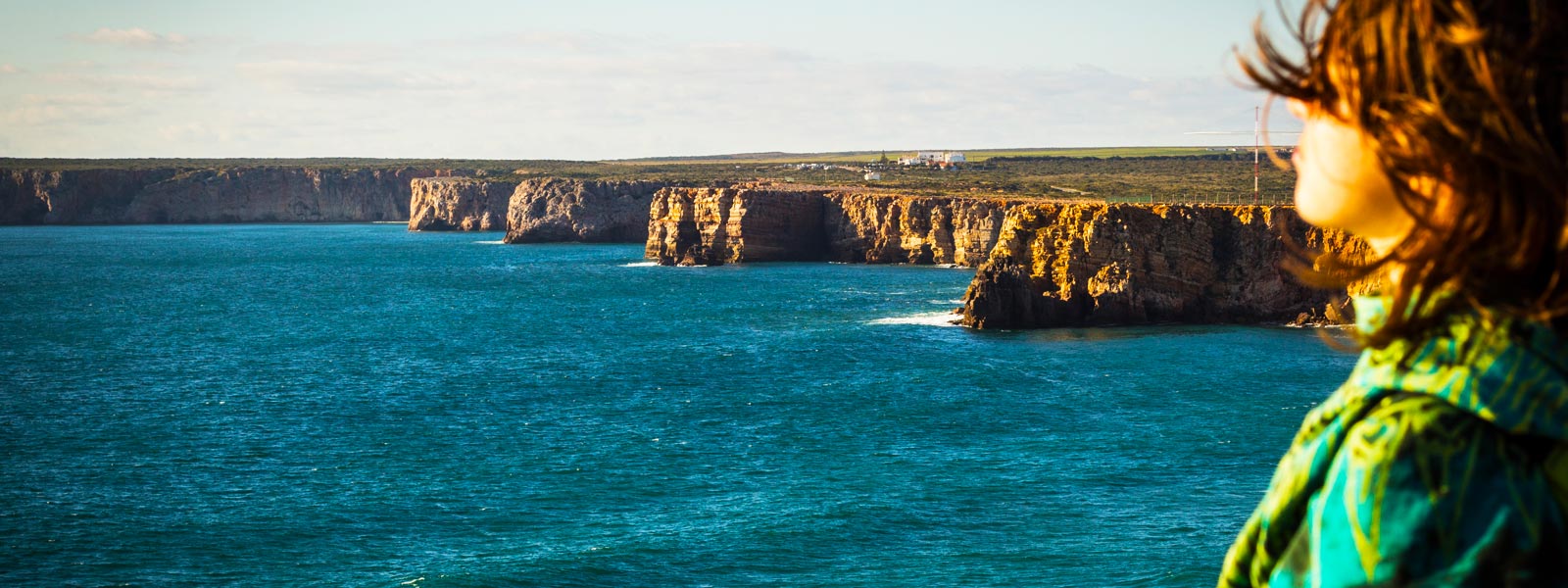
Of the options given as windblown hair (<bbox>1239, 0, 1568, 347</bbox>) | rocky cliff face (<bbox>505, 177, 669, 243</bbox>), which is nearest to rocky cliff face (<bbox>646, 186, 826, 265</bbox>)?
rocky cliff face (<bbox>505, 177, 669, 243</bbox>)

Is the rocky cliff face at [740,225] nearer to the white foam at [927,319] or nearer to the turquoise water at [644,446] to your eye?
the turquoise water at [644,446]

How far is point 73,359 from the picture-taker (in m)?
76.8

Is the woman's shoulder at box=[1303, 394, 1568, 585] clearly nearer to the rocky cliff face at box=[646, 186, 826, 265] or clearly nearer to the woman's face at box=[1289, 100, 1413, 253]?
the woman's face at box=[1289, 100, 1413, 253]

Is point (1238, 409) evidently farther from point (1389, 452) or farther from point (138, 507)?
point (1389, 452)

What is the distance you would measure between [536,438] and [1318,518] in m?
49.1

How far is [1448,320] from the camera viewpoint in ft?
4.84

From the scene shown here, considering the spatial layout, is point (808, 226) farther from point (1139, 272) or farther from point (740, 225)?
point (1139, 272)

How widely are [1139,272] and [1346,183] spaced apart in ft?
241

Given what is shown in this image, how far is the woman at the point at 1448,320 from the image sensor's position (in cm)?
140

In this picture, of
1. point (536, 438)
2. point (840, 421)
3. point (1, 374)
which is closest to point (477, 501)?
point (536, 438)

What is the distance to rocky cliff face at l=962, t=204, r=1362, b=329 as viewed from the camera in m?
72.1

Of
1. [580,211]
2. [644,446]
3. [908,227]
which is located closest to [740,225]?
[908,227]

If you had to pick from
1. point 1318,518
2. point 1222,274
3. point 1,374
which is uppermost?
point 1318,518

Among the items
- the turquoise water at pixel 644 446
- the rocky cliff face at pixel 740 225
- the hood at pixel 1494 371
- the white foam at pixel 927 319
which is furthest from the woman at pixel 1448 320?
the rocky cliff face at pixel 740 225
